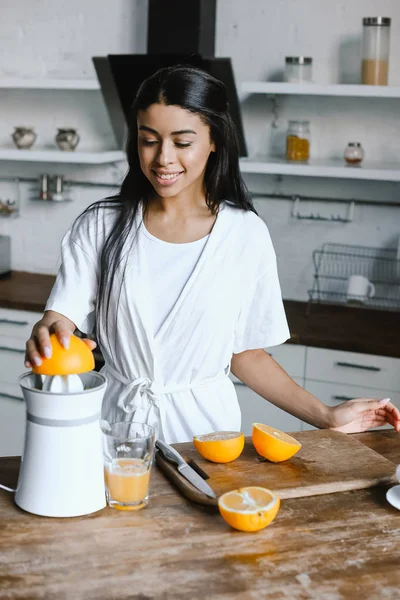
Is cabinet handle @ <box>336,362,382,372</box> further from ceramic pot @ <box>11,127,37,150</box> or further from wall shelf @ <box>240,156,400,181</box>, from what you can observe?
ceramic pot @ <box>11,127,37,150</box>

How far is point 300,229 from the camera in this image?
359cm

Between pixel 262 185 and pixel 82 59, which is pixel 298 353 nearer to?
pixel 262 185

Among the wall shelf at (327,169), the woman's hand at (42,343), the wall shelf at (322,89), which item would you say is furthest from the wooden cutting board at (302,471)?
the wall shelf at (322,89)

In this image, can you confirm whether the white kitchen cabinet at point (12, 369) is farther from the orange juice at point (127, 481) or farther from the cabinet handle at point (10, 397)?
the orange juice at point (127, 481)

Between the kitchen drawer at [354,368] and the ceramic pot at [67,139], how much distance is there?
1466 mm

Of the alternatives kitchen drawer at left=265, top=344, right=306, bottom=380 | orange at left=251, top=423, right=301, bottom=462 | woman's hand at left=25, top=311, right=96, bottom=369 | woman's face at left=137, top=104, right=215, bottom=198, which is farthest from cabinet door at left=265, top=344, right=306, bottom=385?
woman's hand at left=25, top=311, right=96, bottom=369

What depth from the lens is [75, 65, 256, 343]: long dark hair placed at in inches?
64.4

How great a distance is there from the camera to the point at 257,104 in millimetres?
3502

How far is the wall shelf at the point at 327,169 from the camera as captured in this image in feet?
10.5

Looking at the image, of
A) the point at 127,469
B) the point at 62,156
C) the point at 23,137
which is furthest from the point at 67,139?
Answer: the point at 127,469

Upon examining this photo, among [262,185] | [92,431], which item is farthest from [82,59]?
[92,431]

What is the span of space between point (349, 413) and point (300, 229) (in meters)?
2.01

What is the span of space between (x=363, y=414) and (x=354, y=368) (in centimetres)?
133

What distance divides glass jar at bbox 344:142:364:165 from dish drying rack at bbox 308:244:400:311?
0.40 metres
